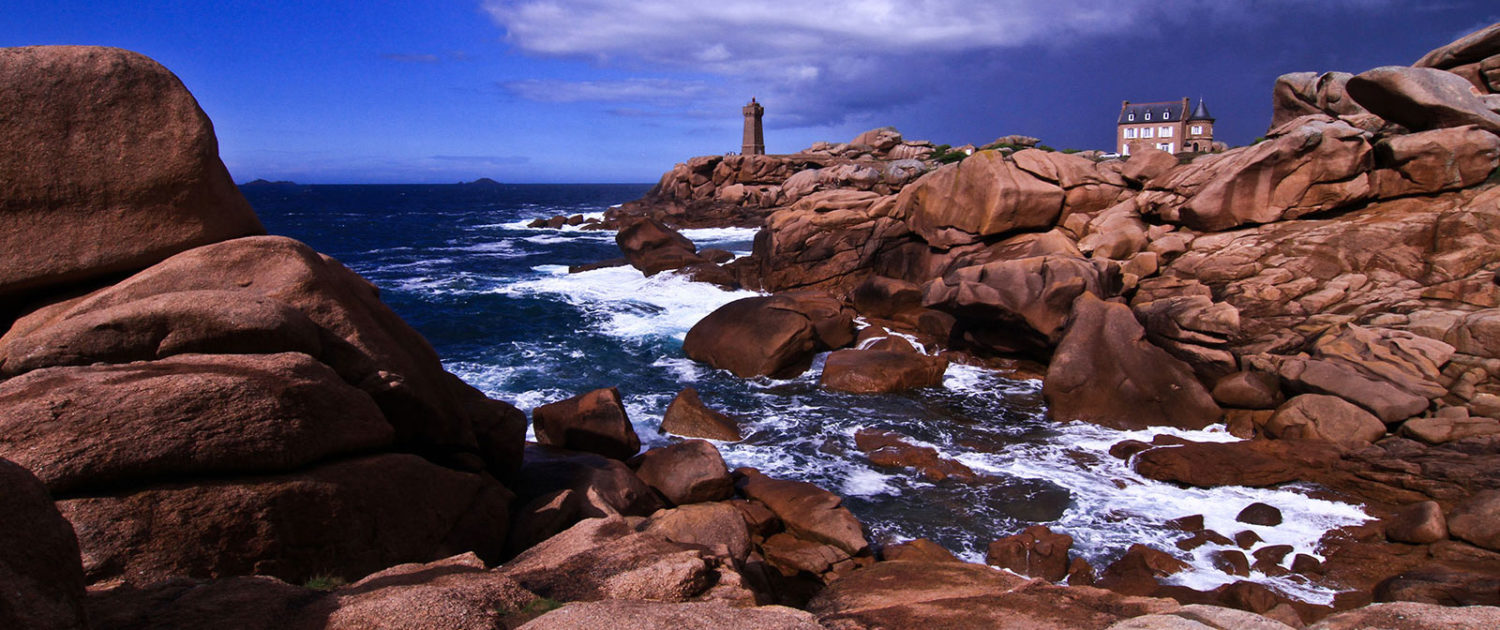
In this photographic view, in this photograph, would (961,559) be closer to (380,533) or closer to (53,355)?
(380,533)

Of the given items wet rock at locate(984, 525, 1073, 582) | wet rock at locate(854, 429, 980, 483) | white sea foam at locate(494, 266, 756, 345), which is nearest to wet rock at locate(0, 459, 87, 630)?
wet rock at locate(984, 525, 1073, 582)

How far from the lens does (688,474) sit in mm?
12680

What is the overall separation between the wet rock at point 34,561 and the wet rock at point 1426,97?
2610cm

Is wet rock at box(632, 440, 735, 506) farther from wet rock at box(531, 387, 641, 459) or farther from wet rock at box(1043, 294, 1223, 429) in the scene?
wet rock at box(1043, 294, 1223, 429)

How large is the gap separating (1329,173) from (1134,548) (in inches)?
549

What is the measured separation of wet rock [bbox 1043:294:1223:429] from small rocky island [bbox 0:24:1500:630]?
0.22 ft

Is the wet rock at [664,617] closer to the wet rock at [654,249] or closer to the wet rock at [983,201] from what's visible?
the wet rock at [983,201]

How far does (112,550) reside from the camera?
18.4 feet

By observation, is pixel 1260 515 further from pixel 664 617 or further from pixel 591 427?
pixel 591 427

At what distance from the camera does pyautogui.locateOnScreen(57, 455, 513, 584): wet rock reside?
568 centimetres

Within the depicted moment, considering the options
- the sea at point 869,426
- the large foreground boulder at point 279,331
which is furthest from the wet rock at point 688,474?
the large foreground boulder at point 279,331

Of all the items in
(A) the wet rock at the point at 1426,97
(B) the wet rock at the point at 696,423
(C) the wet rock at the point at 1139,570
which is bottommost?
(C) the wet rock at the point at 1139,570

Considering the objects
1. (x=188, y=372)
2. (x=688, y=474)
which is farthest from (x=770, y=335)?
(x=188, y=372)

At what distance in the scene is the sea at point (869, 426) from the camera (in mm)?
12234
